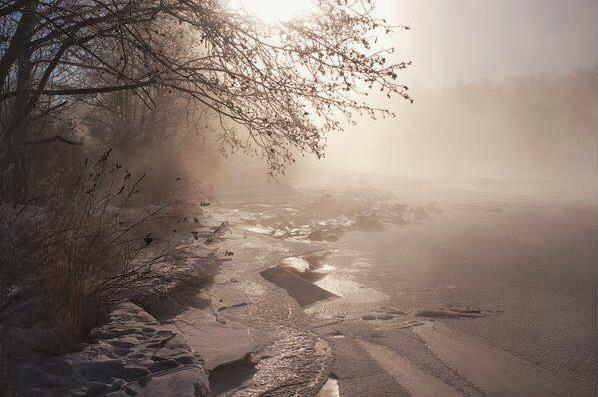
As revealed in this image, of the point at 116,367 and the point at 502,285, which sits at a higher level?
the point at 116,367

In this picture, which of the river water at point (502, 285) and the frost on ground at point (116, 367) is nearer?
the frost on ground at point (116, 367)

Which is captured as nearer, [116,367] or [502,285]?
[116,367]

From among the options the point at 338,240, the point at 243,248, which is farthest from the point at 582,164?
the point at 243,248

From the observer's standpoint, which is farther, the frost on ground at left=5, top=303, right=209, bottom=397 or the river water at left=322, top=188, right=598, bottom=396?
the river water at left=322, top=188, right=598, bottom=396

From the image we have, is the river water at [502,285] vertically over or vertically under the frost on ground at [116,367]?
under

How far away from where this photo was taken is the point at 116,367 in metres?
A: 3.22

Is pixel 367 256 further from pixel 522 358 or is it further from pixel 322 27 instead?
pixel 322 27

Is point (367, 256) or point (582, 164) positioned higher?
point (582, 164)

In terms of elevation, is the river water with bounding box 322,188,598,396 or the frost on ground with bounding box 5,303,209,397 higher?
the frost on ground with bounding box 5,303,209,397

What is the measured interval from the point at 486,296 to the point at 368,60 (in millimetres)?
4739

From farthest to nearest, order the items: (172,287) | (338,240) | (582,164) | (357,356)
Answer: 1. (582,164)
2. (338,240)
3. (172,287)
4. (357,356)

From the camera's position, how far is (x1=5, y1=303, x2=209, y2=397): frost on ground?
2.86m

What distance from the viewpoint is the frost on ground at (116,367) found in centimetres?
286

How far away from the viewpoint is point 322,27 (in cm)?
378
